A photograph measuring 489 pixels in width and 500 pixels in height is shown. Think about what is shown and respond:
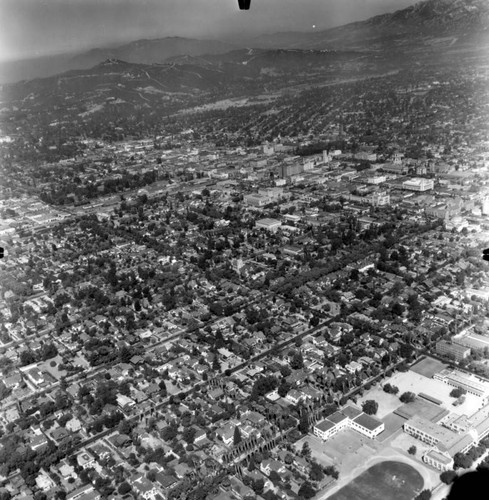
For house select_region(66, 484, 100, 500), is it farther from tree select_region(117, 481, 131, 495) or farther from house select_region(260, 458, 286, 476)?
house select_region(260, 458, 286, 476)

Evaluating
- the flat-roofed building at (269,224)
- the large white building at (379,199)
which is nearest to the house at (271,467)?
the flat-roofed building at (269,224)

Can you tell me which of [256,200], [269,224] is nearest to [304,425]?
[269,224]

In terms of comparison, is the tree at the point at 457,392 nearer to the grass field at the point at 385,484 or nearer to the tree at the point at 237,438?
the grass field at the point at 385,484

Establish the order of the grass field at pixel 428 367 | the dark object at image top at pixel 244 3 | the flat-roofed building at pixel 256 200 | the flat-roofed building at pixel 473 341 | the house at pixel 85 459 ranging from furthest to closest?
the flat-roofed building at pixel 256 200 → the flat-roofed building at pixel 473 341 → the grass field at pixel 428 367 → the house at pixel 85 459 → the dark object at image top at pixel 244 3

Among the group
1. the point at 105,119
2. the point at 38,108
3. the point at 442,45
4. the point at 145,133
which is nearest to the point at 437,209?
the point at 145,133

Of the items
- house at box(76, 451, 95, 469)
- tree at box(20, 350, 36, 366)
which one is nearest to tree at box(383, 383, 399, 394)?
house at box(76, 451, 95, 469)
